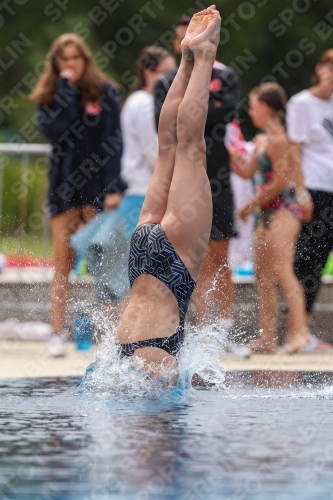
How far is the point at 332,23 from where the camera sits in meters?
20.5

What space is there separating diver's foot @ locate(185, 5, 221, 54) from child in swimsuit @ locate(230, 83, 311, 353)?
88.0 inches

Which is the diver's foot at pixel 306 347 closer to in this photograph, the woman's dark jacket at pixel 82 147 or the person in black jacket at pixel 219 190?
the person in black jacket at pixel 219 190

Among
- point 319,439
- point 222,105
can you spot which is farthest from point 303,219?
point 319,439

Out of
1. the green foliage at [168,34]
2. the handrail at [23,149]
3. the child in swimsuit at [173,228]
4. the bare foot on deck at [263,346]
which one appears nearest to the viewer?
the child in swimsuit at [173,228]

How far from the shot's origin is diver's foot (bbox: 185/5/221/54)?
4.79 metres

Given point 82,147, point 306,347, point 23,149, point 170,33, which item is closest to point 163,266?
point 306,347

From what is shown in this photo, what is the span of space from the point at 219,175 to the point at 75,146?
0.99m

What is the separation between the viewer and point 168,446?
132 inches

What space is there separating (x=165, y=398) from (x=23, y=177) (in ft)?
15.3

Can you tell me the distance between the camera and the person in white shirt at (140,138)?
7.07m

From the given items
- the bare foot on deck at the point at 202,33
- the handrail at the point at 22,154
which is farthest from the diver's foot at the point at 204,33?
the handrail at the point at 22,154

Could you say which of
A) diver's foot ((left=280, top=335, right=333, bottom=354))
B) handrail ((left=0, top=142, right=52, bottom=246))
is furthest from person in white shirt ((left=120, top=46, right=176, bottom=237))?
handrail ((left=0, top=142, right=52, bottom=246))

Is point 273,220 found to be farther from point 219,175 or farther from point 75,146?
point 75,146

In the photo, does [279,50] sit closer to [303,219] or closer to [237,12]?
[237,12]
